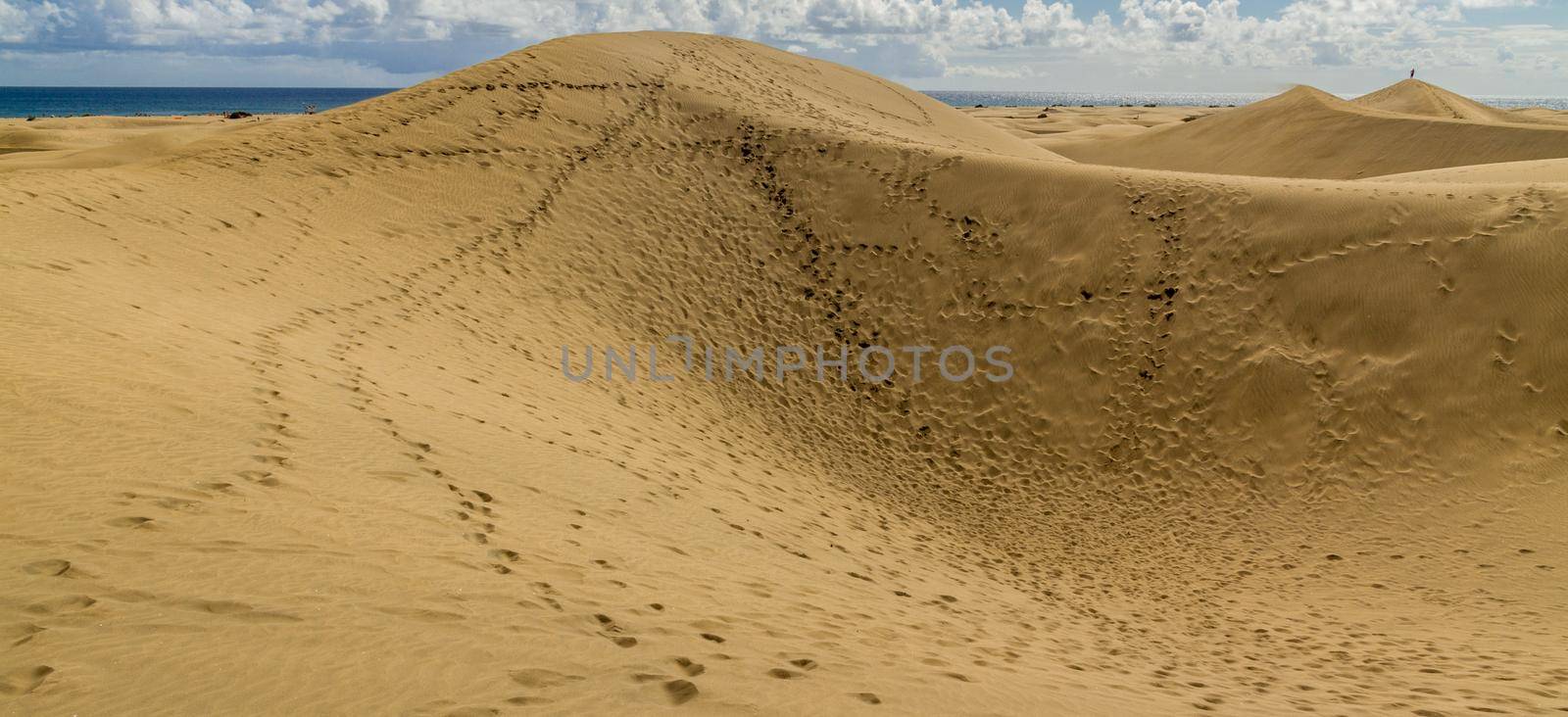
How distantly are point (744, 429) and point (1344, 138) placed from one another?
92.3 feet

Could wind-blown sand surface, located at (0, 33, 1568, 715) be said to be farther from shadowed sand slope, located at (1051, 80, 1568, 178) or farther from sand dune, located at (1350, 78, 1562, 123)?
sand dune, located at (1350, 78, 1562, 123)

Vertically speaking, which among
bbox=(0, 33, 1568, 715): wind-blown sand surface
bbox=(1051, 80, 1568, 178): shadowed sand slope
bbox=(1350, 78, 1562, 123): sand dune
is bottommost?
bbox=(0, 33, 1568, 715): wind-blown sand surface

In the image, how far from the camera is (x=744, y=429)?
1098 centimetres

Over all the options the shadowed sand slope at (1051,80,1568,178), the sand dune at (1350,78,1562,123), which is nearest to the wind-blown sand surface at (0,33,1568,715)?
the shadowed sand slope at (1051,80,1568,178)

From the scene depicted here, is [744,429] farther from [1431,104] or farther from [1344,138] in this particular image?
[1431,104]

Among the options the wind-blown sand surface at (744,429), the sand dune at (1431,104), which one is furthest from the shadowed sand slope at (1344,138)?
the wind-blown sand surface at (744,429)

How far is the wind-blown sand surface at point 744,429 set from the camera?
4195 mm

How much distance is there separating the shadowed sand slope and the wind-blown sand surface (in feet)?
37.5

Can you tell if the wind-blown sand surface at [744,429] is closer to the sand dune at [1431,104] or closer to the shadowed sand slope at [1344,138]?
the shadowed sand slope at [1344,138]

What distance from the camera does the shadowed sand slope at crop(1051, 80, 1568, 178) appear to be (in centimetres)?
2619

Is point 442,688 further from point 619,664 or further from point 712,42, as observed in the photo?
point 712,42

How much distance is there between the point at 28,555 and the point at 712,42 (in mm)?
22723

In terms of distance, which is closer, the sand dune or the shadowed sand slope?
the shadowed sand slope

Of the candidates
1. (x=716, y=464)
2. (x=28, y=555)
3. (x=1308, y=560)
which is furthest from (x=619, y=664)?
(x=1308, y=560)
